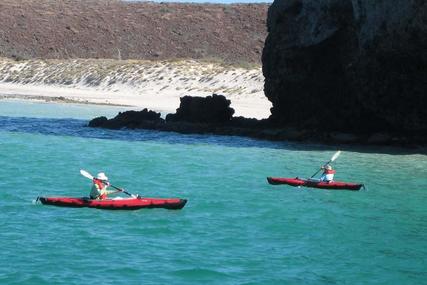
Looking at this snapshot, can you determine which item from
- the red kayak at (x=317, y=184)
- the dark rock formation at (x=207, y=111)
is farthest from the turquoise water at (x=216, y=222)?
the dark rock formation at (x=207, y=111)

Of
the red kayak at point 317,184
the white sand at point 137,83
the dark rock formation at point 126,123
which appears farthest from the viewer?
the white sand at point 137,83

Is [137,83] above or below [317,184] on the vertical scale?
above

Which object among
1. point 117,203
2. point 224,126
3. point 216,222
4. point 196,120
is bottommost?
point 216,222

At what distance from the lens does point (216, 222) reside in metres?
22.0

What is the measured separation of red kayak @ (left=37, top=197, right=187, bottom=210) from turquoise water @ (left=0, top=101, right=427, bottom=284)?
0.15m

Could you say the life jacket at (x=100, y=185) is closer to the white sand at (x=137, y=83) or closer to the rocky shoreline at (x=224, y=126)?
the rocky shoreline at (x=224, y=126)

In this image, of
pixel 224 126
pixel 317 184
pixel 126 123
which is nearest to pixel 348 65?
pixel 224 126

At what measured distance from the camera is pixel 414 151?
3809 centimetres

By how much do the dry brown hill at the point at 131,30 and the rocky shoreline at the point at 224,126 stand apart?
166 feet

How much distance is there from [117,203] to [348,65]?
19.6 metres

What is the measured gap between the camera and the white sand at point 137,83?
62.8m

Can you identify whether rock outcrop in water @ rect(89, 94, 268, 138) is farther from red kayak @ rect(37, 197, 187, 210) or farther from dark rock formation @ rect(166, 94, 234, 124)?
red kayak @ rect(37, 197, 187, 210)

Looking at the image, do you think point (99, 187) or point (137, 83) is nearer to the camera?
point (99, 187)

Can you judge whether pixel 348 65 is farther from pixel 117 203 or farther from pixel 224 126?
pixel 117 203
